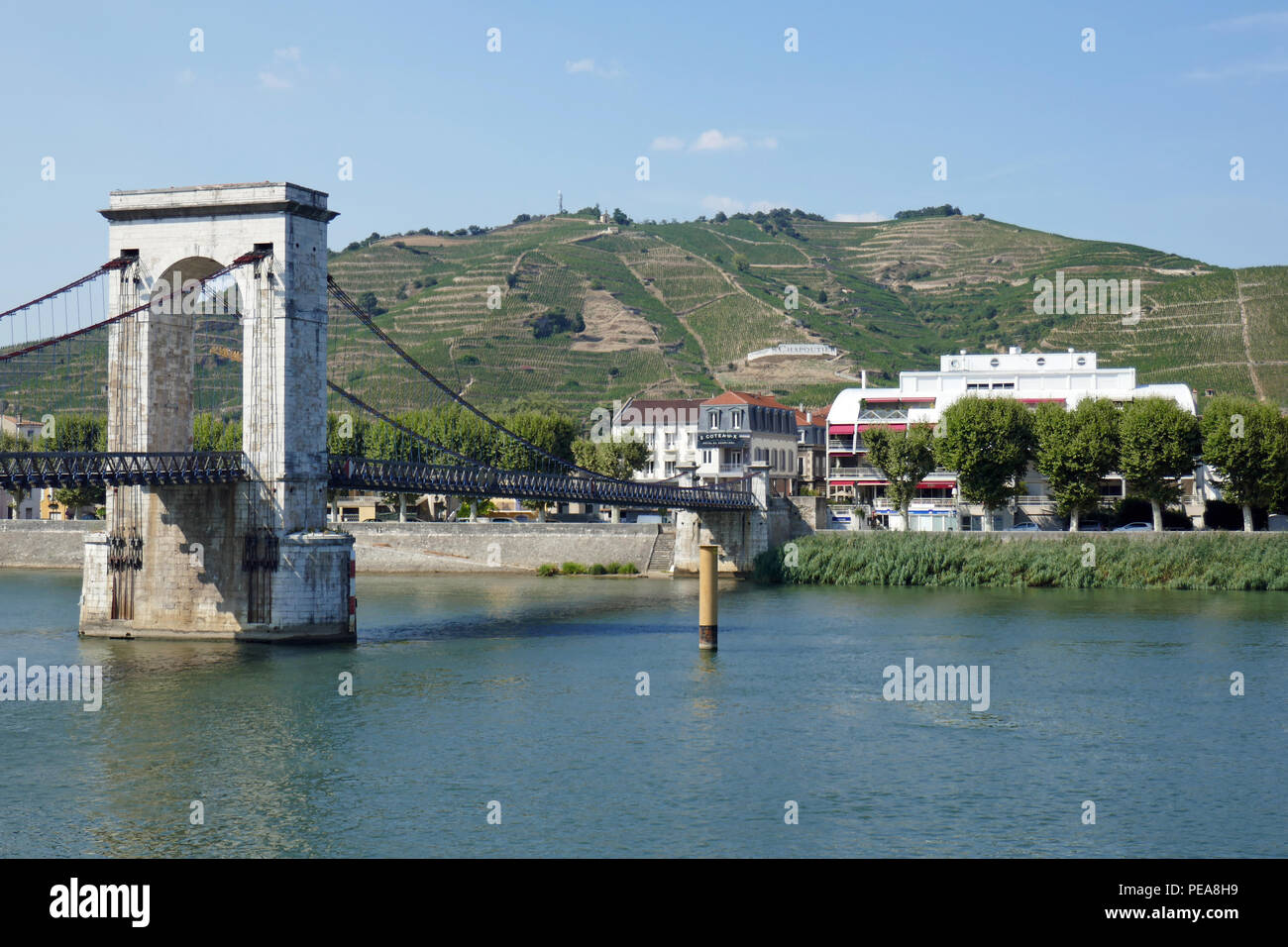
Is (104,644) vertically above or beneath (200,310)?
beneath

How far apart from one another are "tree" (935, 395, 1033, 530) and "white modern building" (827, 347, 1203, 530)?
7426 mm

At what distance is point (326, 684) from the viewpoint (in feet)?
111

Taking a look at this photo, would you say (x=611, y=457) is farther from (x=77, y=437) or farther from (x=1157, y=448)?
(x=1157, y=448)

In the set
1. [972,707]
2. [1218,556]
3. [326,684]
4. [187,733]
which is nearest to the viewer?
[187,733]

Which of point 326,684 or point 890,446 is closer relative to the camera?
point 326,684

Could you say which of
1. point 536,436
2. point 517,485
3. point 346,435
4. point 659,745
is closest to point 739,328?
point 536,436

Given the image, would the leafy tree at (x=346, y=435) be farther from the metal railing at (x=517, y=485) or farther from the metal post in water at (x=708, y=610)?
the metal post in water at (x=708, y=610)

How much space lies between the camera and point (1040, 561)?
6094 cm

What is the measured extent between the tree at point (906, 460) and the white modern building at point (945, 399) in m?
3.65

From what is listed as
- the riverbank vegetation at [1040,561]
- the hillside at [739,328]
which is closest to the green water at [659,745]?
the riverbank vegetation at [1040,561]

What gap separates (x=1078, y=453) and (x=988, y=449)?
439 cm
